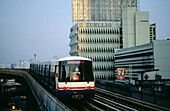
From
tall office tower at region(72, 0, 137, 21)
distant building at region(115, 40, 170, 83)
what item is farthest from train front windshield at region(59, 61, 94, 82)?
tall office tower at region(72, 0, 137, 21)

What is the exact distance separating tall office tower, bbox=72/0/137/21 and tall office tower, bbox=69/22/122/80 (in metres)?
3.40

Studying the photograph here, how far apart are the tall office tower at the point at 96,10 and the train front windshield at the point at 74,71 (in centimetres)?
8098

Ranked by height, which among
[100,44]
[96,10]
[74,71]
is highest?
[96,10]

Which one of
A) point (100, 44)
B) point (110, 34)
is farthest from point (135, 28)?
point (100, 44)

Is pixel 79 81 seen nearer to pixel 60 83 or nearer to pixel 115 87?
pixel 60 83

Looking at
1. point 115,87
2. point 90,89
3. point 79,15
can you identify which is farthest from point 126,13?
point 90,89

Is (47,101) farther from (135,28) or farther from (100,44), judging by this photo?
(135,28)

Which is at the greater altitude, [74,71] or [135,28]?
[135,28]

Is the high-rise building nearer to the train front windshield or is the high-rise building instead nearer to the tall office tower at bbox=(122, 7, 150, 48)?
the tall office tower at bbox=(122, 7, 150, 48)

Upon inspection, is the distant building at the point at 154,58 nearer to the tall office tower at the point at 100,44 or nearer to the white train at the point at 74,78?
the tall office tower at the point at 100,44

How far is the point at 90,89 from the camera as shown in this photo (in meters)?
18.3

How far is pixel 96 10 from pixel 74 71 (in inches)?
3272

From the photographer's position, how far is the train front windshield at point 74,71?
1786 cm

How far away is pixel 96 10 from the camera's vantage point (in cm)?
9850
